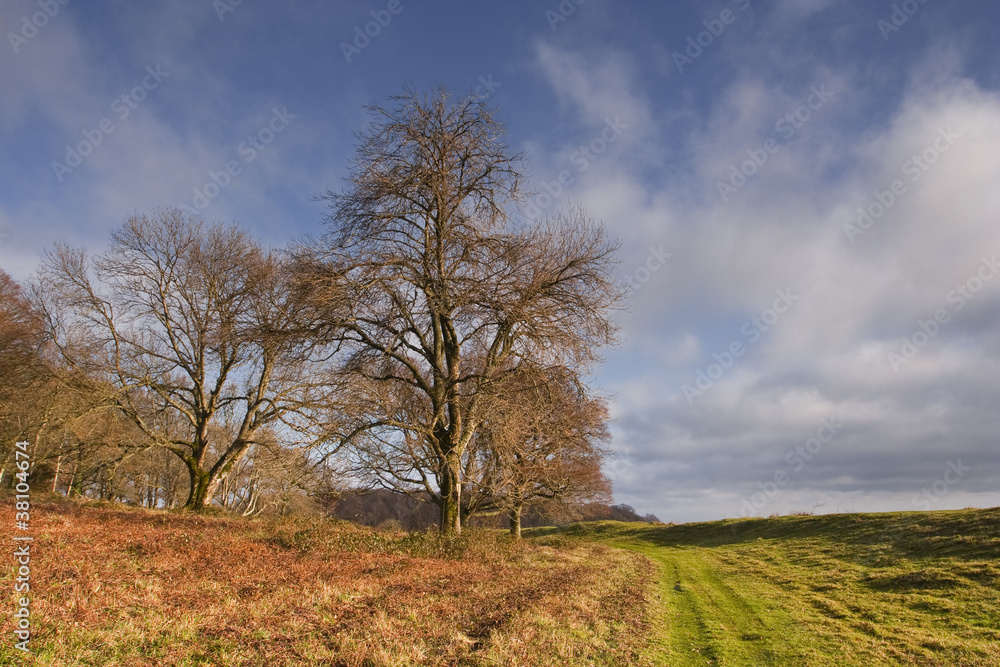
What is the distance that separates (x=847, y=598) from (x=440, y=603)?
11.0 m

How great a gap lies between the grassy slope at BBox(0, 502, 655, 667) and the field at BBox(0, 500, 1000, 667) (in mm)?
34

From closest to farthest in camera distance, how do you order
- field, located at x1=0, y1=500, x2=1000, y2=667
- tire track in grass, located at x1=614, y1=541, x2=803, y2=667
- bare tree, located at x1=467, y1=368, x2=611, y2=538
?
field, located at x1=0, y1=500, x2=1000, y2=667 → tire track in grass, located at x1=614, y1=541, x2=803, y2=667 → bare tree, located at x1=467, y1=368, x2=611, y2=538

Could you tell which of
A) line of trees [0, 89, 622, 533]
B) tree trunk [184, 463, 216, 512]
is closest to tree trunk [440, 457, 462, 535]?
line of trees [0, 89, 622, 533]

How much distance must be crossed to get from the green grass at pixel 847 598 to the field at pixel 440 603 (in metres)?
0.07

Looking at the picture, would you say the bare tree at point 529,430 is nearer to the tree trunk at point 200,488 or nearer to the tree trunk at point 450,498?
the tree trunk at point 450,498

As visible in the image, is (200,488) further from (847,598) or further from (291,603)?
(847,598)

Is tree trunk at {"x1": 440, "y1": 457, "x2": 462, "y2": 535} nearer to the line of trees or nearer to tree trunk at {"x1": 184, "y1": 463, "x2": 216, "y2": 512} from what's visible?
the line of trees

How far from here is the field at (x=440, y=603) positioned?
5609 mm

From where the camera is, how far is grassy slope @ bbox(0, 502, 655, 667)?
209 inches

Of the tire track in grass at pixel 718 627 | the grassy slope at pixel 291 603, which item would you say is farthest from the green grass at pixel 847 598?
the grassy slope at pixel 291 603

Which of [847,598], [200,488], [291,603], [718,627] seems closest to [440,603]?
[291,603]

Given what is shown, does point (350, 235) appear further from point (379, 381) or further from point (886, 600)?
point (886, 600)

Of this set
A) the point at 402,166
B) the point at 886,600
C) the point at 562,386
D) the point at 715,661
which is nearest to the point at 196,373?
the point at 402,166

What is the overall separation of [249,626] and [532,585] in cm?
631
